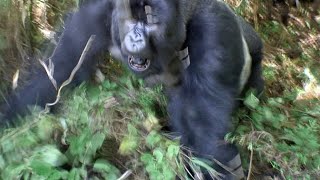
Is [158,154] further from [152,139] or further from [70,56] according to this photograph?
[70,56]

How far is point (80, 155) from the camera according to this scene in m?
2.20

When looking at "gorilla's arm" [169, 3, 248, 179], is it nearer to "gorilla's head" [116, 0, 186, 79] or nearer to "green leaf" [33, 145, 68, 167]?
"gorilla's head" [116, 0, 186, 79]

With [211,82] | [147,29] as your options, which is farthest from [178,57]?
[147,29]

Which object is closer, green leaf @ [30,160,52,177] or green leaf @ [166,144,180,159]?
green leaf @ [30,160,52,177]

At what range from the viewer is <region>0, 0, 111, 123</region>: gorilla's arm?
2.55m

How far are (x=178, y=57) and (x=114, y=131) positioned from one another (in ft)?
1.65

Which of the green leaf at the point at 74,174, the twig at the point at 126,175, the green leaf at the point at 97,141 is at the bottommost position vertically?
the twig at the point at 126,175

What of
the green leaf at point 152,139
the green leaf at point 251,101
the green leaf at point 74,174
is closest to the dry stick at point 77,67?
the green leaf at point 74,174

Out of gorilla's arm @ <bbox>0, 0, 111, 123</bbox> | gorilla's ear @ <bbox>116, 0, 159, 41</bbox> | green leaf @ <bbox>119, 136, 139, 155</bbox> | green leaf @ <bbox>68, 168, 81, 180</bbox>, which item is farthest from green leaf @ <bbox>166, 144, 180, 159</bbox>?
gorilla's arm @ <bbox>0, 0, 111, 123</bbox>

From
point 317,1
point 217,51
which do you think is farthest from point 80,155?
point 317,1

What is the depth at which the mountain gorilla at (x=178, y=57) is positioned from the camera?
2.29 metres

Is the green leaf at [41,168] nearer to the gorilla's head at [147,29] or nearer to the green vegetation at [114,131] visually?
the green vegetation at [114,131]

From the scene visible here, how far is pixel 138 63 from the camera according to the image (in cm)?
240

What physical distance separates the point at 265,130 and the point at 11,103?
1322 millimetres
